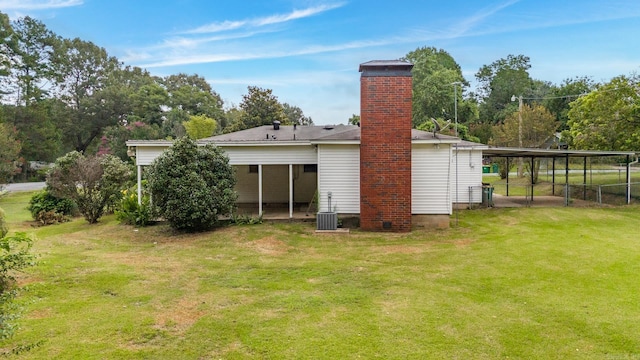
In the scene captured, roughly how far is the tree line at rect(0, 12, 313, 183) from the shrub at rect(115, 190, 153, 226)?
64.7 ft

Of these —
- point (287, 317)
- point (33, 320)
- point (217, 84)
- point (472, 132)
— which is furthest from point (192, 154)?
point (217, 84)

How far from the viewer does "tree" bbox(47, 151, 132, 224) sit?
44.9ft

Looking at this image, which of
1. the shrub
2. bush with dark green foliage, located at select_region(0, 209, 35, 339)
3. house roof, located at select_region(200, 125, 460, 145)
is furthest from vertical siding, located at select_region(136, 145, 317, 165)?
bush with dark green foliage, located at select_region(0, 209, 35, 339)

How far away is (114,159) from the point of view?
14.6 m

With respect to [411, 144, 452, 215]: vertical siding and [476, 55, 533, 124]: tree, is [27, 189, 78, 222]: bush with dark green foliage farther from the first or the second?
[476, 55, 533, 124]: tree

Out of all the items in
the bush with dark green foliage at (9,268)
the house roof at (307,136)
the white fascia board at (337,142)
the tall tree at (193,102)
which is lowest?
the bush with dark green foliage at (9,268)

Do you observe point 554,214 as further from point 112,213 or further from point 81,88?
point 81,88

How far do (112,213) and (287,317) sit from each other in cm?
1384

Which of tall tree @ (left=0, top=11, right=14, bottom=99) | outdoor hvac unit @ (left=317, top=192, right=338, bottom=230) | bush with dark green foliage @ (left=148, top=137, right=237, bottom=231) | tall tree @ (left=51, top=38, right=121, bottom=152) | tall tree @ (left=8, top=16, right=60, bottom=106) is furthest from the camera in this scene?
tall tree @ (left=51, top=38, right=121, bottom=152)

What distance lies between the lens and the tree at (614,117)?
18.6 m

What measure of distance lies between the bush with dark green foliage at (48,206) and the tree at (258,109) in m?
20.1

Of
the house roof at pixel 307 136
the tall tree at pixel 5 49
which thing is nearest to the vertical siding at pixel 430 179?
the house roof at pixel 307 136

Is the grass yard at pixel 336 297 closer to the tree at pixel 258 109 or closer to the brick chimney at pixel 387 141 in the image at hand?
the brick chimney at pixel 387 141

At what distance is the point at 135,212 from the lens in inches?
514
